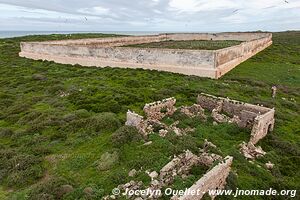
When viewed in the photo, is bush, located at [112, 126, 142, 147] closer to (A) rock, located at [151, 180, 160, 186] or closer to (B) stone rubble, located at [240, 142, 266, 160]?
(A) rock, located at [151, 180, 160, 186]

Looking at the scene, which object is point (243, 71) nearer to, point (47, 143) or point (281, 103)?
point (281, 103)

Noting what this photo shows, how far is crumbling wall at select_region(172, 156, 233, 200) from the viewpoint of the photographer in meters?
8.08

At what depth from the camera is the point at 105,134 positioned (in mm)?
13180

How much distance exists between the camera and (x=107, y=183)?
9398 millimetres

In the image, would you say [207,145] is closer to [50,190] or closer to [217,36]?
[50,190]

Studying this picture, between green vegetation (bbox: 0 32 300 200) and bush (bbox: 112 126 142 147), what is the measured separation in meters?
0.04

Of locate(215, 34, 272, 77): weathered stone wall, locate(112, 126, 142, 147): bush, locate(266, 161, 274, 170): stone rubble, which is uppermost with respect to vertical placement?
locate(215, 34, 272, 77): weathered stone wall

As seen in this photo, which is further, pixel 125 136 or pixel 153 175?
pixel 125 136

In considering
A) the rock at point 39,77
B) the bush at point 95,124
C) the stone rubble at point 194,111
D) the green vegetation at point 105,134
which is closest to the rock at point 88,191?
the green vegetation at point 105,134

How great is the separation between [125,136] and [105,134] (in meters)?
1.52

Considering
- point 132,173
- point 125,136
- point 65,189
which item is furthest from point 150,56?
point 65,189

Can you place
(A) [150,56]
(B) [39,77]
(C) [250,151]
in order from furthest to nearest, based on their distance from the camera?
(A) [150,56]
(B) [39,77]
(C) [250,151]

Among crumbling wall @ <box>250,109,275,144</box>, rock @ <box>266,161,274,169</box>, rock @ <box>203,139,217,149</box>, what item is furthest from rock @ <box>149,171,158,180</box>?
crumbling wall @ <box>250,109,275,144</box>

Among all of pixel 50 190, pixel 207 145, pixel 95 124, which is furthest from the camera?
pixel 95 124
